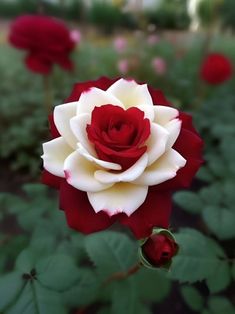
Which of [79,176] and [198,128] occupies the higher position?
[79,176]

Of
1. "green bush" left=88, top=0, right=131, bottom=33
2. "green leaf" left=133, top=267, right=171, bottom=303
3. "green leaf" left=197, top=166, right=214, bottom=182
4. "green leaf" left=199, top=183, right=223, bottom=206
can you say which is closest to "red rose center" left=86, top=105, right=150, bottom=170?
"green leaf" left=133, top=267, right=171, bottom=303

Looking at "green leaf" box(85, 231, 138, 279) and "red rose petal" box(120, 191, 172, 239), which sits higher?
"red rose petal" box(120, 191, 172, 239)

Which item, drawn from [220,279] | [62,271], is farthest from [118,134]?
[220,279]

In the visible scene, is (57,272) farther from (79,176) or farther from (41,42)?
(41,42)

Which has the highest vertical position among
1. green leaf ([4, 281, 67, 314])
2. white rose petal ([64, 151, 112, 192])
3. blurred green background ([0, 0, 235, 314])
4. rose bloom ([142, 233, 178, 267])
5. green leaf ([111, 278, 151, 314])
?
white rose petal ([64, 151, 112, 192])

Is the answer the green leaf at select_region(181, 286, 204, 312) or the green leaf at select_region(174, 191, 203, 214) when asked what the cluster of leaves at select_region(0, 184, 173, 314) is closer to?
the green leaf at select_region(181, 286, 204, 312)

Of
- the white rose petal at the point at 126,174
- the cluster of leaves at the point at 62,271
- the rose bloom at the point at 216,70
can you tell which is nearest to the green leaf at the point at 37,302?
the cluster of leaves at the point at 62,271
